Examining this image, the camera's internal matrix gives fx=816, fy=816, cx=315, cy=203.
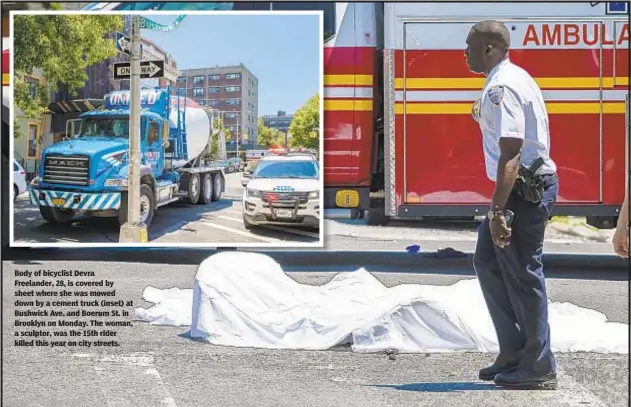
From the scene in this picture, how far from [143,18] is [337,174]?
7.72ft

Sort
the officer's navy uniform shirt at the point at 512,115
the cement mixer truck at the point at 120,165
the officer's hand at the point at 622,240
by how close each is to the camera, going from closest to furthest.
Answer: the officer's hand at the point at 622,240 < the officer's navy uniform shirt at the point at 512,115 < the cement mixer truck at the point at 120,165

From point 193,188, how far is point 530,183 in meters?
2.47

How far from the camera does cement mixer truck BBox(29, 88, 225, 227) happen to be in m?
4.54

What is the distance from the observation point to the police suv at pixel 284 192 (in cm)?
494

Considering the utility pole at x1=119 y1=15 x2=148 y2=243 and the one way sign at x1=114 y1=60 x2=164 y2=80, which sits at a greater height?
the one way sign at x1=114 y1=60 x2=164 y2=80

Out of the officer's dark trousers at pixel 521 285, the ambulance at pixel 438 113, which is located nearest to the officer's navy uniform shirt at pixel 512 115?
the officer's dark trousers at pixel 521 285

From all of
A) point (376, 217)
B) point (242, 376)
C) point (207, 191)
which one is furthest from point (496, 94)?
point (376, 217)

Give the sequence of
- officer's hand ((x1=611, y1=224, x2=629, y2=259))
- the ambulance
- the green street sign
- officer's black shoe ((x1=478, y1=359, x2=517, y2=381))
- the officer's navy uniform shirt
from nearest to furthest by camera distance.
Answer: officer's hand ((x1=611, y1=224, x2=629, y2=259)) → the officer's navy uniform shirt → officer's black shoe ((x1=478, y1=359, x2=517, y2=381)) → the green street sign → the ambulance

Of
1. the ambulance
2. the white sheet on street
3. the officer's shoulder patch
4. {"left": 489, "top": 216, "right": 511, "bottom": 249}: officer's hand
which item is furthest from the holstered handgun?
the ambulance

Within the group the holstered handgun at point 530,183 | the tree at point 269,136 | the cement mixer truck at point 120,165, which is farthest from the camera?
the tree at point 269,136

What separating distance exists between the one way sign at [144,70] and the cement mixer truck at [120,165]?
12cm

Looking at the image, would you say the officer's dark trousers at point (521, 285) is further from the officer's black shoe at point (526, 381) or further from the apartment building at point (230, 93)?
the apartment building at point (230, 93)

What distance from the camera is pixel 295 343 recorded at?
4.21m

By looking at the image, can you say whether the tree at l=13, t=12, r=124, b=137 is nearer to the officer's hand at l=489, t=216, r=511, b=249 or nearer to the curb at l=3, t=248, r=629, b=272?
the curb at l=3, t=248, r=629, b=272
